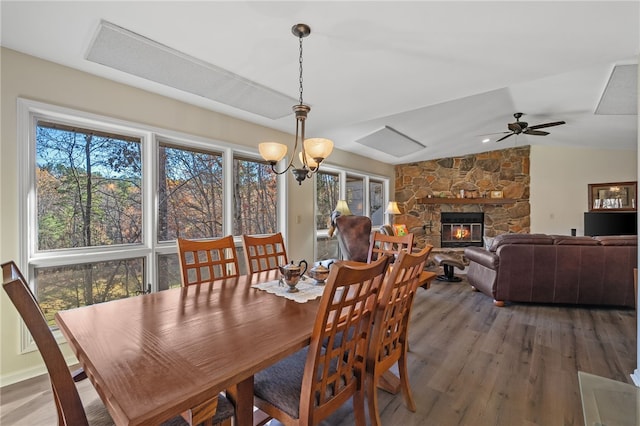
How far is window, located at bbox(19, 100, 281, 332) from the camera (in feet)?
7.55

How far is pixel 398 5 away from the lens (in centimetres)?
184

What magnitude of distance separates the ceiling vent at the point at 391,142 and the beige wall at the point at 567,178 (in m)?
2.94

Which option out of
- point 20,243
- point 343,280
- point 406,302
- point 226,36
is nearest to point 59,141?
point 20,243

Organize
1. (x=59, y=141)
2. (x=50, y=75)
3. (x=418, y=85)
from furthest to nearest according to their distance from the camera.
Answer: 1. (x=418, y=85)
2. (x=59, y=141)
3. (x=50, y=75)

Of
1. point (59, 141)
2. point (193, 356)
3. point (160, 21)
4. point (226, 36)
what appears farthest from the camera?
point (59, 141)

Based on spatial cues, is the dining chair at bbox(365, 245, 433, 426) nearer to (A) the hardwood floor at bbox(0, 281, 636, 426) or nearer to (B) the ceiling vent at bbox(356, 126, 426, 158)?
(A) the hardwood floor at bbox(0, 281, 636, 426)

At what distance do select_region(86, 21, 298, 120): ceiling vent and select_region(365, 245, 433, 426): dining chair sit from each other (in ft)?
7.02

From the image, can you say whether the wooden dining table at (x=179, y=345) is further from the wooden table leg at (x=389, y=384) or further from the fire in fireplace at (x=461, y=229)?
the fire in fireplace at (x=461, y=229)

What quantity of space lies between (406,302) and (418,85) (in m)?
2.13

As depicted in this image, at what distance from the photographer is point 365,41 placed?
2195 millimetres

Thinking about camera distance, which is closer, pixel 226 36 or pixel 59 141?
pixel 226 36

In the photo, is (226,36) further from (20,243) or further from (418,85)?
(20,243)

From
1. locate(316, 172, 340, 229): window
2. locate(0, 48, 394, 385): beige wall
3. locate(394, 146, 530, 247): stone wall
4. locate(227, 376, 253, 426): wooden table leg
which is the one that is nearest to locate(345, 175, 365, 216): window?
locate(316, 172, 340, 229): window

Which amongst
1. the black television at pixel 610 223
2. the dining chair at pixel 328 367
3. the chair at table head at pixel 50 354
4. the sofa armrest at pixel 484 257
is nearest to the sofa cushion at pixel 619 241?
the sofa armrest at pixel 484 257
